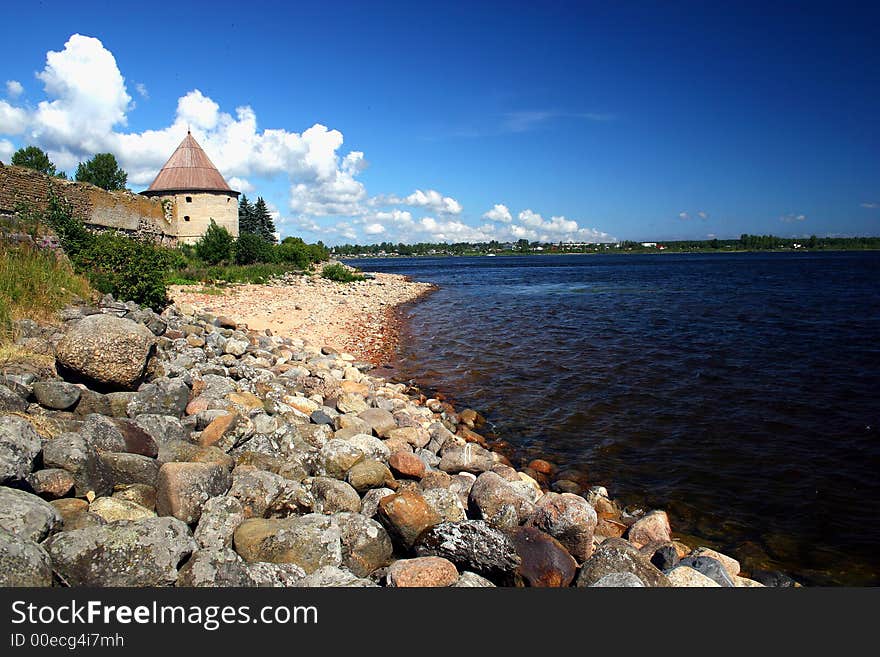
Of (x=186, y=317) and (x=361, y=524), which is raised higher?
(x=186, y=317)

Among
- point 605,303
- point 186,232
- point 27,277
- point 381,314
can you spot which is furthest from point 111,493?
point 186,232

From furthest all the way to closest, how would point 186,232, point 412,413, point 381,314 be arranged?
1. point 186,232
2. point 381,314
3. point 412,413

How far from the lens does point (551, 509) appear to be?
471cm

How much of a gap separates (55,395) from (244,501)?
2.47m

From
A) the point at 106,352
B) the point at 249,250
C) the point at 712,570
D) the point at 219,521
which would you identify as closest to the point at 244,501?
the point at 219,521

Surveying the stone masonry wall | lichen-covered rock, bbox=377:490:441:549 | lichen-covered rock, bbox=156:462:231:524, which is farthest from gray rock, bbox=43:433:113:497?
the stone masonry wall

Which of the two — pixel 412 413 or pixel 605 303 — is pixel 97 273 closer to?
pixel 412 413

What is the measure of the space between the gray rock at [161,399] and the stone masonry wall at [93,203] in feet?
42.6

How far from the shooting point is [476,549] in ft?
12.2

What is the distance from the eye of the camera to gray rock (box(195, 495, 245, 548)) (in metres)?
3.70

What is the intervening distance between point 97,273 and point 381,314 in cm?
1310

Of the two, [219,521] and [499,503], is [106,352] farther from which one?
[499,503]

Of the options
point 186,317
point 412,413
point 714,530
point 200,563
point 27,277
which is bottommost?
point 714,530

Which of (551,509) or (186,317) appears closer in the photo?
(551,509)
